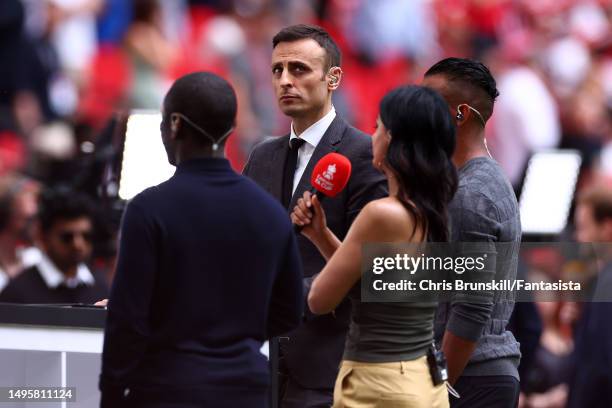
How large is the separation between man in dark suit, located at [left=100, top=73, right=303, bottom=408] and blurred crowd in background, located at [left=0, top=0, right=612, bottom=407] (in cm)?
272

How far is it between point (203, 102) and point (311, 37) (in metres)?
1.19

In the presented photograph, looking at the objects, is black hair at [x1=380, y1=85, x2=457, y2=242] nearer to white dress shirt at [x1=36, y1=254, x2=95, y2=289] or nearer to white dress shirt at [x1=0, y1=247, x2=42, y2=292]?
white dress shirt at [x1=36, y1=254, x2=95, y2=289]

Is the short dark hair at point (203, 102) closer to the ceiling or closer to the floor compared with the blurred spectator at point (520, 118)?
closer to the floor

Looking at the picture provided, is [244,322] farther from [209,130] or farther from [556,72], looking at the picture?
[556,72]

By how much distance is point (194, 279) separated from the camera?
9.37ft

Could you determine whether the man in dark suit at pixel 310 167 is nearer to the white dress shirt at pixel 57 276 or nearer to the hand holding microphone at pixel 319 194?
the hand holding microphone at pixel 319 194

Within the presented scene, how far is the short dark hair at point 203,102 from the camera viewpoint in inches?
116

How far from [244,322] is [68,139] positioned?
591 centimetres

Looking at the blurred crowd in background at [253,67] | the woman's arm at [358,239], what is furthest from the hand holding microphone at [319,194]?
the blurred crowd in background at [253,67]

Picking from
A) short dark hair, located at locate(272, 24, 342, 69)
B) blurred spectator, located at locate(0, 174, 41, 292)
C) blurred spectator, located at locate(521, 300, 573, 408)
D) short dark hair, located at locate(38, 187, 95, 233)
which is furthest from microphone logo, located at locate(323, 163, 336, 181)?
blurred spectator, located at locate(521, 300, 573, 408)

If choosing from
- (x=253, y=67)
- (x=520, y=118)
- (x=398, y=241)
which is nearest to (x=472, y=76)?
(x=398, y=241)

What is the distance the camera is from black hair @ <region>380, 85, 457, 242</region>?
3.09 metres

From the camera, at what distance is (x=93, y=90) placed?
906cm

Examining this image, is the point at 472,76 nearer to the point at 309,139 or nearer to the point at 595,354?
the point at 309,139
